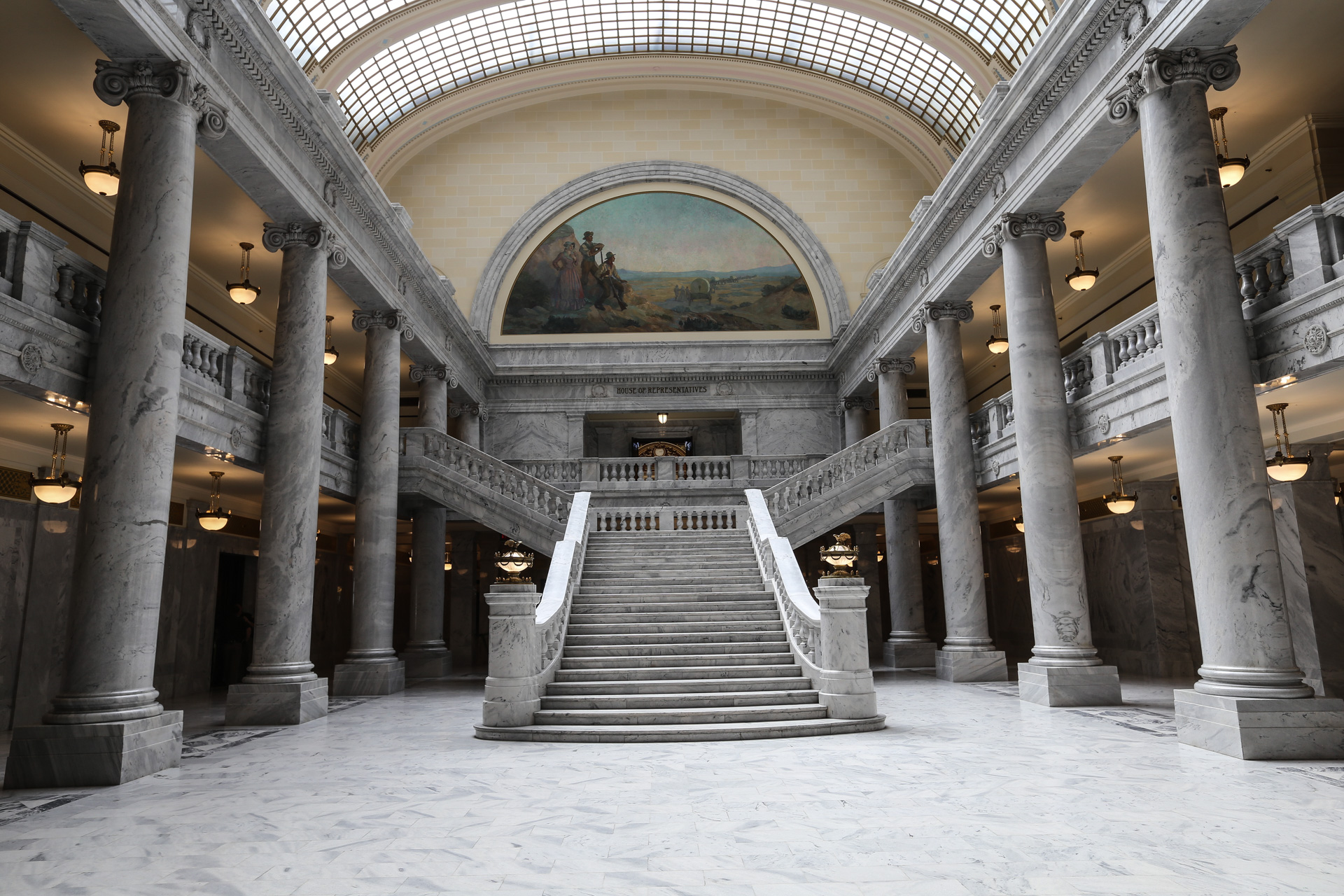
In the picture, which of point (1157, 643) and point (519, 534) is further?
point (519, 534)

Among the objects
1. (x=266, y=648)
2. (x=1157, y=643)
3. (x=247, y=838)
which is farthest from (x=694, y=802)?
(x=1157, y=643)

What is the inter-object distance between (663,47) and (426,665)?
1996 centimetres

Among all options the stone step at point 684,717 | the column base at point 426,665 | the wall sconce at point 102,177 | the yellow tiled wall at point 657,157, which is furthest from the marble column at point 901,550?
the wall sconce at point 102,177

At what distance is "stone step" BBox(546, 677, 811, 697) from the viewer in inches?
484

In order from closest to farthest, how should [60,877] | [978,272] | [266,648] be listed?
[60,877] < [266,648] < [978,272]

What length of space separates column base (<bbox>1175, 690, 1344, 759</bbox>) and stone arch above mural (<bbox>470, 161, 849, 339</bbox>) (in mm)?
19484

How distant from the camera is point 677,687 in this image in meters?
12.3

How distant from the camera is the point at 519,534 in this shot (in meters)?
19.3

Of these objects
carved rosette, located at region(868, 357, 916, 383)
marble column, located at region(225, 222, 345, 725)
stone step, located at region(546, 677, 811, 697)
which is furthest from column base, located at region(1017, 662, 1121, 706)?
marble column, located at region(225, 222, 345, 725)

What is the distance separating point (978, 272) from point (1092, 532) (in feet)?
23.4

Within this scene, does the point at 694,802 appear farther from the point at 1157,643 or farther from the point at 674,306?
the point at 674,306

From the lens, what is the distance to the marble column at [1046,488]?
13062mm

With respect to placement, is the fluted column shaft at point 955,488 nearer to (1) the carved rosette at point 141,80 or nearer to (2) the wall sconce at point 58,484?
(1) the carved rosette at point 141,80

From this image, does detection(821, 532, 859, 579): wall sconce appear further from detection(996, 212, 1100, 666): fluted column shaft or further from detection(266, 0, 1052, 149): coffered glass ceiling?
detection(266, 0, 1052, 149): coffered glass ceiling
